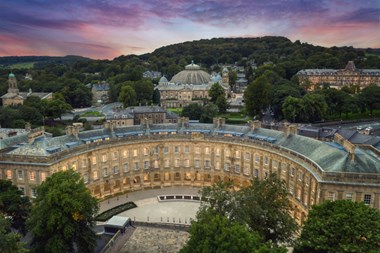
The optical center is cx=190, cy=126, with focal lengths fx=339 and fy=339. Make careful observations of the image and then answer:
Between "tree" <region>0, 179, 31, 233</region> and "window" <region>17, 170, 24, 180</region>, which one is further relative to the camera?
"window" <region>17, 170, 24, 180</region>

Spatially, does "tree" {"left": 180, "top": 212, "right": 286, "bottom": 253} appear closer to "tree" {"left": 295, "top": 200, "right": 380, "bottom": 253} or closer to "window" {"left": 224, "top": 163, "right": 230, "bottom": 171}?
"tree" {"left": 295, "top": 200, "right": 380, "bottom": 253}

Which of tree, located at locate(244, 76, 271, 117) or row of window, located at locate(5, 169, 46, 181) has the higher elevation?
tree, located at locate(244, 76, 271, 117)

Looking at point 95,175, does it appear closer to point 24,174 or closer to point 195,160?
point 24,174

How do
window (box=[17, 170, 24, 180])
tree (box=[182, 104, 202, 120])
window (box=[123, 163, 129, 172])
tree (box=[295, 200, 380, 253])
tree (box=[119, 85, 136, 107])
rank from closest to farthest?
1. tree (box=[295, 200, 380, 253])
2. window (box=[17, 170, 24, 180])
3. window (box=[123, 163, 129, 172])
4. tree (box=[182, 104, 202, 120])
5. tree (box=[119, 85, 136, 107])

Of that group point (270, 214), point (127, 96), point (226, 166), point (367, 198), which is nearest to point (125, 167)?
point (226, 166)

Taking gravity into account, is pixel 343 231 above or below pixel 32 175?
above

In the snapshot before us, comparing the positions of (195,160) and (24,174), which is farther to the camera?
(195,160)

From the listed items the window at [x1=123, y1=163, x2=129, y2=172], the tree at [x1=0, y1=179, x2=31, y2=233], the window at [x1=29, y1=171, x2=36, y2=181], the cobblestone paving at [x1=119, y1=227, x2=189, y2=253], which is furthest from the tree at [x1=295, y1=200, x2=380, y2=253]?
the window at [x1=29, y1=171, x2=36, y2=181]

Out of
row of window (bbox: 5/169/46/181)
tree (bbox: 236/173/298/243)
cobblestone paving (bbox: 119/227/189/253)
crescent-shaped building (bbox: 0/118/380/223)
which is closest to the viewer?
tree (bbox: 236/173/298/243)
